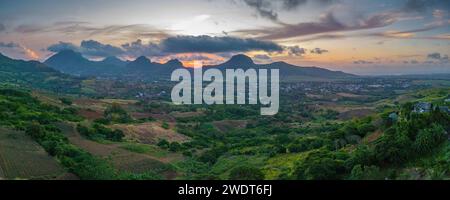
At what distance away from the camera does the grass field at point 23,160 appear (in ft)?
35.4

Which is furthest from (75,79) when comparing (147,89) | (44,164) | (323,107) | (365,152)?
(365,152)

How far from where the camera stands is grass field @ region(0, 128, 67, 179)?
10.8 metres

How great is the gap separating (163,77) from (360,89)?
3692 centimetres

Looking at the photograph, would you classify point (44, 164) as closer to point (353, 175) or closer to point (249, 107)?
point (353, 175)

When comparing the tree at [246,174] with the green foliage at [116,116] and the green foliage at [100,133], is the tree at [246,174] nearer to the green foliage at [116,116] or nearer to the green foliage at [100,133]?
the green foliage at [100,133]

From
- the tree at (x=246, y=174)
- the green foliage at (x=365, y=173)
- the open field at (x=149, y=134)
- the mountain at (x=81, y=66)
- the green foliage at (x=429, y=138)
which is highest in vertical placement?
the mountain at (x=81, y=66)

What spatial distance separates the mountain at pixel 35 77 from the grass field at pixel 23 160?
56543 millimetres

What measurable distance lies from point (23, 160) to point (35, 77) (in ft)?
264

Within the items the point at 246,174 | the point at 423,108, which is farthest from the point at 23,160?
the point at 423,108

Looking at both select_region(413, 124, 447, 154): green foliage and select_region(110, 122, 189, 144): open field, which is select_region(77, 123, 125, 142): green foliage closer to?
select_region(110, 122, 189, 144): open field

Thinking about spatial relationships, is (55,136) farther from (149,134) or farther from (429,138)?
(429,138)

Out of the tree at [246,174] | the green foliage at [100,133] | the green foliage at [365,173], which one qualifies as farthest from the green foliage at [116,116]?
the green foliage at [365,173]

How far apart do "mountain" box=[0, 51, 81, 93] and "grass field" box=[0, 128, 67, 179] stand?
186ft

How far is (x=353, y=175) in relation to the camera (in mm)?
6957
